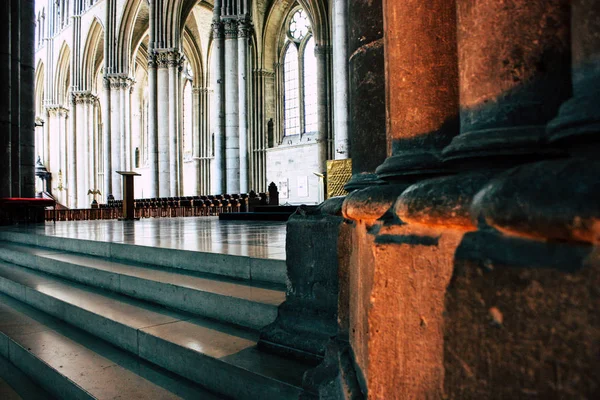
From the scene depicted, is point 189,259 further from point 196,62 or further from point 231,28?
point 196,62

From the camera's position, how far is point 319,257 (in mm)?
2123

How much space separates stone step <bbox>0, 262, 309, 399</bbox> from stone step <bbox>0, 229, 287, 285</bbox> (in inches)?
→ 18.1

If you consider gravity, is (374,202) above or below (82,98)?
below

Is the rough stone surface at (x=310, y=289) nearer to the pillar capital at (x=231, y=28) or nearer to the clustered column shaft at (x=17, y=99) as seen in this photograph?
the clustered column shaft at (x=17, y=99)

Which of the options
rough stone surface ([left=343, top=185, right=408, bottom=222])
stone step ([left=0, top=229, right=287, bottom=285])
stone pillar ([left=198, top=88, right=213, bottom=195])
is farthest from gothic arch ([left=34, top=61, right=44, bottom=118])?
Answer: rough stone surface ([left=343, top=185, right=408, bottom=222])

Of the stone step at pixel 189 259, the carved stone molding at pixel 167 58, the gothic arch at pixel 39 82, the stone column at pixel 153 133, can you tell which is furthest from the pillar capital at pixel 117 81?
the stone step at pixel 189 259

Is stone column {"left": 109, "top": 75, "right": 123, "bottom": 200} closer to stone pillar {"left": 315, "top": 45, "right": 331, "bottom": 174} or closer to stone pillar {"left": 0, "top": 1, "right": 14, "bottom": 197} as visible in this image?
stone pillar {"left": 315, "top": 45, "right": 331, "bottom": 174}

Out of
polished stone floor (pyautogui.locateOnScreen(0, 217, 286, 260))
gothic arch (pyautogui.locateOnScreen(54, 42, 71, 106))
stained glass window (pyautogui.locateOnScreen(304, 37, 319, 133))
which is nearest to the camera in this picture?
polished stone floor (pyautogui.locateOnScreen(0, 217, 286, 260))

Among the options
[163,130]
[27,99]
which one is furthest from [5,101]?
[163,130]

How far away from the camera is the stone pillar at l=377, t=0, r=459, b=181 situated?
1.42m

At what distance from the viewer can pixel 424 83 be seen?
1444mm

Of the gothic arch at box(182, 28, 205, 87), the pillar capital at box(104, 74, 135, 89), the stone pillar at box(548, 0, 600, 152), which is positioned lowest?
the stone pillar at box(548, 0, 600, 152)

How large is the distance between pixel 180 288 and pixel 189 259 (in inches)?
25.5

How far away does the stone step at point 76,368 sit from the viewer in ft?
6.63
